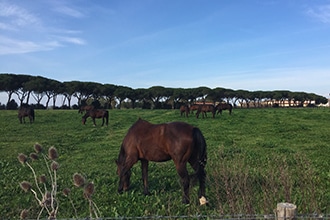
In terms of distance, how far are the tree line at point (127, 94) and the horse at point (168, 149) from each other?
2193 inches

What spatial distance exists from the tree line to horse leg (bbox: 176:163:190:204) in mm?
56947


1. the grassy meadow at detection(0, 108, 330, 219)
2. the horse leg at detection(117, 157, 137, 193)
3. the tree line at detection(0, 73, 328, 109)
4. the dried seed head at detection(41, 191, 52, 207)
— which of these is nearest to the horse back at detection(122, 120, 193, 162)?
the horse leg at detection(117, 157, 137, 193)

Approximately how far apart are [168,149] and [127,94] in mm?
69343

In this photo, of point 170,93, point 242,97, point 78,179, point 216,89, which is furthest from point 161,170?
point 242,97

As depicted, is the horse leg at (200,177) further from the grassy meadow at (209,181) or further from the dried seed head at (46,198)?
the dried seed head at (46,198)

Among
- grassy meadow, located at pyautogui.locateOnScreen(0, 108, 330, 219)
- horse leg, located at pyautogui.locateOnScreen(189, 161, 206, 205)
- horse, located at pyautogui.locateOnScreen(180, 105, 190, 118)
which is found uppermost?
horse, located at pyautogui.locateOnScreen(180, 105, 190, 118)

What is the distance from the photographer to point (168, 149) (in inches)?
256

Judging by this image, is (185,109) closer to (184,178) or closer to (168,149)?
(168,149)

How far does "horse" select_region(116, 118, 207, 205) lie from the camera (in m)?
6.26

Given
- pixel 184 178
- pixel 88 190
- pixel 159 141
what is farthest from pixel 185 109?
pixel 88 190

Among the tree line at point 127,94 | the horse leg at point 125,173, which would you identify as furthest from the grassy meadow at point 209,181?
the tree line at point 127,94

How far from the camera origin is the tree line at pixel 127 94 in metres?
64.4

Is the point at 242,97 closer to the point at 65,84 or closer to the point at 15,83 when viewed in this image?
the point at 65,84

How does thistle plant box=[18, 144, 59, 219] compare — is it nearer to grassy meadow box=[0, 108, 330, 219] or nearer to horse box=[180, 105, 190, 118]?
grassy meadow box=[0, 108, 330, 219]
